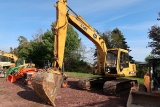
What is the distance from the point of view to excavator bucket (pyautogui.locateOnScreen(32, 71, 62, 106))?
10297mm

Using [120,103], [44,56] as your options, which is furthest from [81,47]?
[120,103]

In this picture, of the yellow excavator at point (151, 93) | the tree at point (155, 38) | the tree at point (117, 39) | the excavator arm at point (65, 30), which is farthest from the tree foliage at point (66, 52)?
the yellow excavator at point (151, 93)

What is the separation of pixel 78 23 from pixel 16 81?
6.64 meters

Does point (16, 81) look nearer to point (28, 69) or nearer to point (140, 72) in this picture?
point (28, 69)

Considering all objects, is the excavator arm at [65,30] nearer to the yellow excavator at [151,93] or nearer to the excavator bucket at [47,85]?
the excavator bucket at [47,85]

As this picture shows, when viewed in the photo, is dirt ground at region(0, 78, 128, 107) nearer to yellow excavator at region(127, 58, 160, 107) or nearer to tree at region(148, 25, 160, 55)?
yellow excavator at region(127, 58, 160, 107)

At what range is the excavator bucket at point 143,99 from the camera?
894cm

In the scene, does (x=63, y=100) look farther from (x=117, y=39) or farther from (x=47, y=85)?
(x=117, y=39)

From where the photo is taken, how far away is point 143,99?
9.23m

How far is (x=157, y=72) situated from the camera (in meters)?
9.62

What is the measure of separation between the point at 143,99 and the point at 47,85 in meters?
3.80

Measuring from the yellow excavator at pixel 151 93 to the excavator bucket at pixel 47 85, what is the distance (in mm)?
3091

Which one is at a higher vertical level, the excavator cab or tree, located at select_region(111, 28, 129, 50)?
tree, located at select_region(111, 28, 129, 50)

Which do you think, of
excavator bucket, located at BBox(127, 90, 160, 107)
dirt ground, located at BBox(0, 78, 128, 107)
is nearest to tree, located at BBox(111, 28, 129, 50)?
dirt ground, located at BBox(0, 78, 128, 107)
